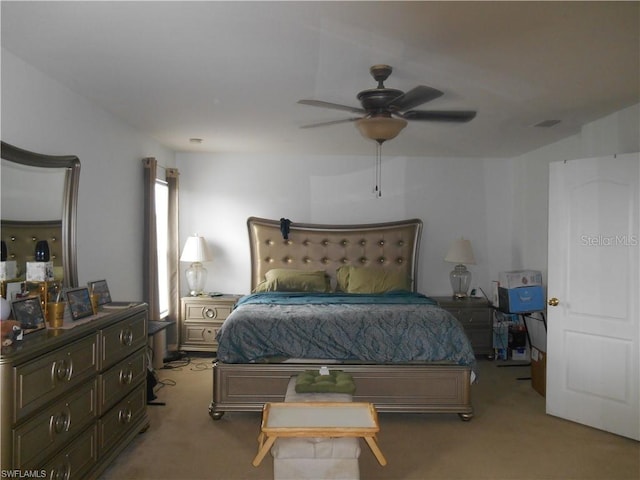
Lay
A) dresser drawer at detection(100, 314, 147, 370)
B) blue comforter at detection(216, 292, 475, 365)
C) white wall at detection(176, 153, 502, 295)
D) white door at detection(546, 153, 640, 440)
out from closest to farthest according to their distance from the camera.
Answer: dresser drawer at detection(100, 314, 147, 370) → white door at detection(546, 153, 640, 440) → blue comforter at detection(216, 292, 475, 365) → white wall at detection(176, 153, 502, 295)

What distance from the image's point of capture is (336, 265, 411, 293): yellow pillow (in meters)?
5.30

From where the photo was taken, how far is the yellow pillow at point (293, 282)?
529 cm

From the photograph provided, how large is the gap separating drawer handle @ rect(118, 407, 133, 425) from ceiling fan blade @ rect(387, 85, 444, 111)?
8.45 ft

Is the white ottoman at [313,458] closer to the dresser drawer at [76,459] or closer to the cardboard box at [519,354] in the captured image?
the dresser drawer at [76,459]

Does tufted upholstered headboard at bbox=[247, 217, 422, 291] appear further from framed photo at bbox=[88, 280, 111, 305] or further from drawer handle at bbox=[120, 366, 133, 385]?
drawer handle at bbox=[120, 366, 133, 385]

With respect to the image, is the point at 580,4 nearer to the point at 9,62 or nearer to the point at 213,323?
the point at 9,62

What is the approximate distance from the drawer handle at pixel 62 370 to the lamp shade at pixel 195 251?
3194mm

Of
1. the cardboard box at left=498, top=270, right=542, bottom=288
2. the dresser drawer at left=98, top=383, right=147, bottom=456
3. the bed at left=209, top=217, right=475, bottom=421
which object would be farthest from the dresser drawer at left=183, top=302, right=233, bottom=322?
the cardboard box at left=498, top=270, right=542, bottom=288

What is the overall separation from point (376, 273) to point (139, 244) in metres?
2.57

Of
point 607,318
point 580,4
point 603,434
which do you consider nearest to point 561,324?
point 607,318

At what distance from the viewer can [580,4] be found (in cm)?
209

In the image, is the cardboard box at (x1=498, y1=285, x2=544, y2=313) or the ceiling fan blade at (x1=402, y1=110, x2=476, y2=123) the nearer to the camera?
the ceiling fan blade at (x1=402, y1=110, x2=476, y2=123)

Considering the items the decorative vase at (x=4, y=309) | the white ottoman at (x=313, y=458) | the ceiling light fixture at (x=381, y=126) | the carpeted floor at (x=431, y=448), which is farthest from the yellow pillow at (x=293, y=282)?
the decorative vase at (x=4, y=309)

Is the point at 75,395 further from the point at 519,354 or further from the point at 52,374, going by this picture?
the point at 519,354
